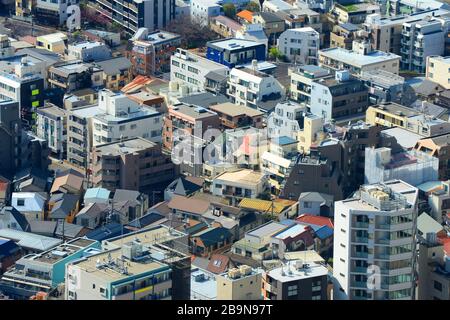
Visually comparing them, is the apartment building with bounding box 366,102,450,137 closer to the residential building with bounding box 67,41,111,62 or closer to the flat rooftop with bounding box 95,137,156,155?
the flat rooftop with bounding box 95,137,156,155

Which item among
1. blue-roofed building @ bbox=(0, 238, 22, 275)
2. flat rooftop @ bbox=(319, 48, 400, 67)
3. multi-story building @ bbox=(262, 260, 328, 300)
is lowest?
blue-roofed building @ bbox=(0, 238, 22, 275)

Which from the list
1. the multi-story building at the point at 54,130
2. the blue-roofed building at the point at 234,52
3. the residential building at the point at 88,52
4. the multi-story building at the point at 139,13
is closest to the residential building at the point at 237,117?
the multi-story building at the point at 54,130

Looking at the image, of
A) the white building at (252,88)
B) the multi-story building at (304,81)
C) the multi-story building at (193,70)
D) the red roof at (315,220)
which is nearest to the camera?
the red roof at (315,220)

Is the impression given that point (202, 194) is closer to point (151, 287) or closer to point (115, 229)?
point (115, 229)

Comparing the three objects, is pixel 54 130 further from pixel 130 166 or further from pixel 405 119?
pixel 405 119

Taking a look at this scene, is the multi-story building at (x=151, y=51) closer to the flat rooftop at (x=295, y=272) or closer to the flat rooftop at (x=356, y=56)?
the flat rooftop at (x=356, y=56)

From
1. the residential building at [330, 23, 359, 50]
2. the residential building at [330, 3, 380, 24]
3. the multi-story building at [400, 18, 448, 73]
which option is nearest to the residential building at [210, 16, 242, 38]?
the residential building at [330, 23, 359, 50]

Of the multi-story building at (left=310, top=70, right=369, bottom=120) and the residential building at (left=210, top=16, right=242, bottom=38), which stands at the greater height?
the multi-story building at (left=310, top=70, right=369, bottom=120)
